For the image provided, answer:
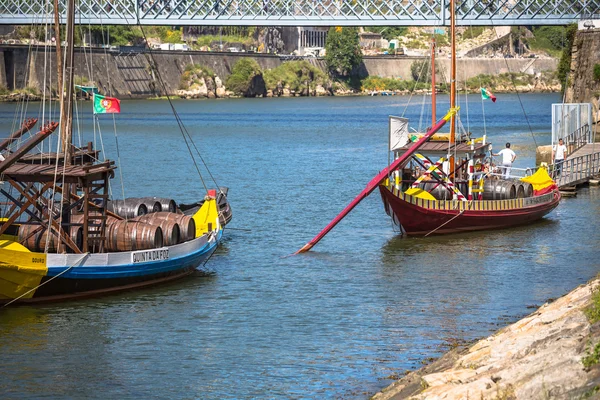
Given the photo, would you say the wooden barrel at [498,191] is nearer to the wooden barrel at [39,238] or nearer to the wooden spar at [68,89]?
the wooden spar at [68,89]

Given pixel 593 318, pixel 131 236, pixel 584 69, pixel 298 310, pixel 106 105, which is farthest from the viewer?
pixel 584 69

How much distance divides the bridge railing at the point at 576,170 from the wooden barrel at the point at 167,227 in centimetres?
2106

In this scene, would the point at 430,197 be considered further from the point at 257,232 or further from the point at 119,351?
the point at 119,351

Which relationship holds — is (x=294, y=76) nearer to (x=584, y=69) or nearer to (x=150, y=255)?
(x=584, y=69)

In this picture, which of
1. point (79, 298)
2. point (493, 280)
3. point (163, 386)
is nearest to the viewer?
point (163, 386)

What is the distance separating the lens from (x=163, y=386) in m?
19.7

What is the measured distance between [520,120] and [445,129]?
70.4 ft

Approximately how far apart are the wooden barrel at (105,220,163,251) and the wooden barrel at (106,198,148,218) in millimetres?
3225

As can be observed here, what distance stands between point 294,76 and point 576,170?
14822 cm

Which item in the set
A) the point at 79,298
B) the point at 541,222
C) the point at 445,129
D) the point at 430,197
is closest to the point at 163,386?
the point at 79,298

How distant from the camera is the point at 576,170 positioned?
47312mm

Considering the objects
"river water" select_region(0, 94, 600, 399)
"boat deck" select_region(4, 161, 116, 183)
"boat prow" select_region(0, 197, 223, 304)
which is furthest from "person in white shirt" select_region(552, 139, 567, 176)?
"boat deck" select_region(4, 161, 116, 183)

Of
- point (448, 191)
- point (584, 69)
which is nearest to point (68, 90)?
point (448, 191)

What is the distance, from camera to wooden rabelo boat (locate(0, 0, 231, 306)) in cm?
2511
